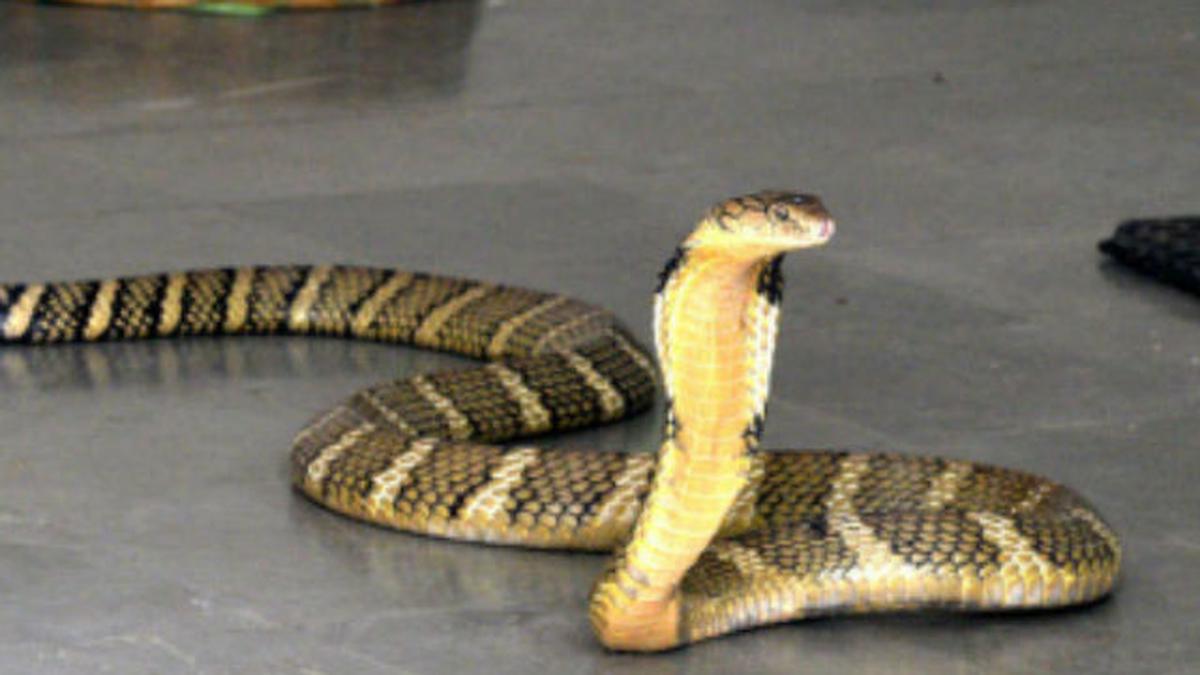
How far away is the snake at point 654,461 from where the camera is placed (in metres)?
4.90

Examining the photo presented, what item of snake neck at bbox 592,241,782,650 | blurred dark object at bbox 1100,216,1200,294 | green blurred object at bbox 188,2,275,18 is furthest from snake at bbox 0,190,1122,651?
green blurred object at bbox 188,2,275,18

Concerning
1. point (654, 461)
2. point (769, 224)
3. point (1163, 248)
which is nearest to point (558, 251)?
point (1163, 248)

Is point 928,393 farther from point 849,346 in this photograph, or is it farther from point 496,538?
point 496,538

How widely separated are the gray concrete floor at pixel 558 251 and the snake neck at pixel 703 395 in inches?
15.6

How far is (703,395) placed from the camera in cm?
493

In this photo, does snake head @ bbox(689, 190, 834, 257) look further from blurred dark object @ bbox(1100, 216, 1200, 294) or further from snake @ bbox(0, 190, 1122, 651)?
blurred dark object @ bbox(1100, 216, 1200, 294)

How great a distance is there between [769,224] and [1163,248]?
4.76m

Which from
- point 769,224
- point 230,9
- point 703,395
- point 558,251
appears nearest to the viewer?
point 769,224

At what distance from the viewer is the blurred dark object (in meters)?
8.64

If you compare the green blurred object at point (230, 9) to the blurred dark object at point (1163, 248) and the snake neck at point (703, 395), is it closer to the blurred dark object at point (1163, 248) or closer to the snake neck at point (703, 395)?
the blurred dark object at point (1163, 248)

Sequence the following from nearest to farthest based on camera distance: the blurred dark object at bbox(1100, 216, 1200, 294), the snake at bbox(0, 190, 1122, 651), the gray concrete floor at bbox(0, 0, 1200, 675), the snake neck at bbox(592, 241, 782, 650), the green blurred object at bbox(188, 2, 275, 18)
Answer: the snake neck at bbox(592, 241, 782, 650), the snake at bbox(0, 190, 1122, 651), the gray concrete floor at bbox(0, 0, 1200, 675), the blurred dark object at bbox(1100, 216, 1200, 294), the green blurred object at bbox(188, 2, 275, 18)

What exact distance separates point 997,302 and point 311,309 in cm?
218

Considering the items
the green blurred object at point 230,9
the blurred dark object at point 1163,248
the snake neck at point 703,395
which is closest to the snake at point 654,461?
the snake neck at point 703,395

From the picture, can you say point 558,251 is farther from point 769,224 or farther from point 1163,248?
point 769,224
